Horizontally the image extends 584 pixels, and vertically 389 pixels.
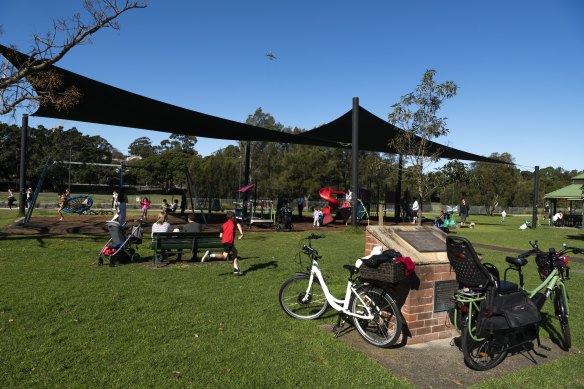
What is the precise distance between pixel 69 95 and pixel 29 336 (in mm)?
9525

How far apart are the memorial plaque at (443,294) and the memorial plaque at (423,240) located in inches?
14.4

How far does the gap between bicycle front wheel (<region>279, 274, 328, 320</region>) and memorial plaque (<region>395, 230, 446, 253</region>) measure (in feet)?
4.00

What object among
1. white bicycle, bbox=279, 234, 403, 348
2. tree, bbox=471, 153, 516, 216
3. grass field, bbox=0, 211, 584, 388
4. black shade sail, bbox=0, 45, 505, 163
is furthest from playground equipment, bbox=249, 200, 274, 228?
tree, bbox=471, 153, 516, 216

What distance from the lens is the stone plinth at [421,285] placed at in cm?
436

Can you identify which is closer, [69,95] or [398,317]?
[398,317]

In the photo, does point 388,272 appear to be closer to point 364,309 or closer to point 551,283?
point 364,309

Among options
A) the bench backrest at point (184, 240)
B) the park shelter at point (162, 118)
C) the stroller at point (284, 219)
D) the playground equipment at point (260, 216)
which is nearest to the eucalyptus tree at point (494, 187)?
the park shelter at point (162, 118)

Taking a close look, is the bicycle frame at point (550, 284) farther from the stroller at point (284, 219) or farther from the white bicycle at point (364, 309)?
the stroller at point (284, 219)

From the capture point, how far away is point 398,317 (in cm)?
414

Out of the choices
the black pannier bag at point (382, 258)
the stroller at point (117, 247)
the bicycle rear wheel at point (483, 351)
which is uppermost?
the black pannier bag at point (382, 258)

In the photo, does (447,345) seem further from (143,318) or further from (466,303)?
(143,318)

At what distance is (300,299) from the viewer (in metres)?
5.43

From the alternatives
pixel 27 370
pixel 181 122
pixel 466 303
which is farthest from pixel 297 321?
pixel 181 122

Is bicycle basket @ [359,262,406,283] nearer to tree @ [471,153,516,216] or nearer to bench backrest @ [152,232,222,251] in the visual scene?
bench backrest @ [152,232,222,251]
